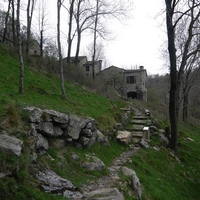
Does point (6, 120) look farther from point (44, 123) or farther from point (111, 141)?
point (111, 141)

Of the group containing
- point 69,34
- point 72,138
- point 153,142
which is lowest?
point 153,142

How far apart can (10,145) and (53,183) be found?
125 cm

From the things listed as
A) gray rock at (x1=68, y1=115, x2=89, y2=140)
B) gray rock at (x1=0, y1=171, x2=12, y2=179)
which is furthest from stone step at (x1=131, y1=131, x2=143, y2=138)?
gray rock at (x1=0, y1=171, x2=12, y2=179)

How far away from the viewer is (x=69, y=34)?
23672 mm

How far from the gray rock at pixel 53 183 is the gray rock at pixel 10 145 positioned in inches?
30.2

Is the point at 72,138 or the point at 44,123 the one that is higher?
the point at 44,123

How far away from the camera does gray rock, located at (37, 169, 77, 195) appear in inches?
201

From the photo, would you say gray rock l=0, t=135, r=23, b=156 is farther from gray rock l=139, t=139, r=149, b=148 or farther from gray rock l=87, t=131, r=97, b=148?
gray rock l=139, t=139, r=149, b=148

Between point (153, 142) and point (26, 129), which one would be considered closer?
point (26, 129)

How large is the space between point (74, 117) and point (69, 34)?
17.0 meters

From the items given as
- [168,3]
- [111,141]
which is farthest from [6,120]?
[168,3]

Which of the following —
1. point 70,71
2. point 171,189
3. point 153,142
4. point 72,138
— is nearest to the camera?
point 72,138

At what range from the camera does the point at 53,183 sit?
17.4 ft

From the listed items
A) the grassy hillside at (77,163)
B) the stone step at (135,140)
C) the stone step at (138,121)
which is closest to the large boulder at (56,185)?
the grassy hillside at (77,163)
